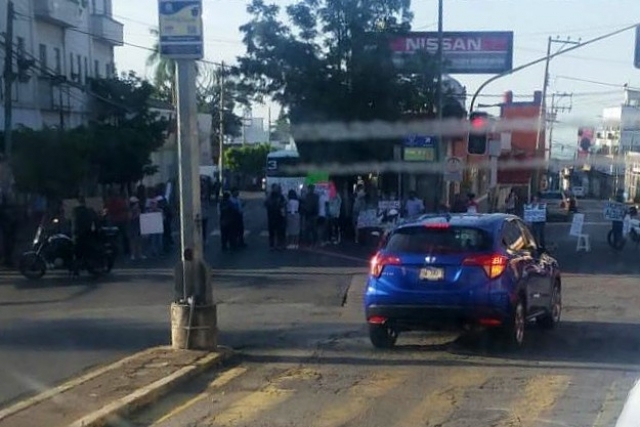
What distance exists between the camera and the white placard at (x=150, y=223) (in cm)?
2633

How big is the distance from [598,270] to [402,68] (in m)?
9.78

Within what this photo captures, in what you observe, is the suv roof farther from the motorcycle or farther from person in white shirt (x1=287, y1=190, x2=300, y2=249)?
person in white shirt (x1=287, y1=190, x2=300, y2=249)

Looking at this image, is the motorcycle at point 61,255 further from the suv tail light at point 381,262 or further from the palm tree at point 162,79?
the palm tree at point 162,79

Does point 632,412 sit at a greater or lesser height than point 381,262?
greater

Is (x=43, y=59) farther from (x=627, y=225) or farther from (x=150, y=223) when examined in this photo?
(x=627, y=225)

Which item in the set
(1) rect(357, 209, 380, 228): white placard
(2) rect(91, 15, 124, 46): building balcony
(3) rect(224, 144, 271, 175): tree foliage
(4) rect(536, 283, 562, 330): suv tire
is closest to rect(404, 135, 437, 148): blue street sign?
(1) rect(357, 209, 380, 228): white placard

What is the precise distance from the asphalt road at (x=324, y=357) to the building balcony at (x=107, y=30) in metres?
25.1

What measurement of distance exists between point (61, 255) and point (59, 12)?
19861 mm

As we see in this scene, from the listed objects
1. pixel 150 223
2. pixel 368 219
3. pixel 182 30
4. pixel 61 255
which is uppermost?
pixel 182 30

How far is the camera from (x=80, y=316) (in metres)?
16.7

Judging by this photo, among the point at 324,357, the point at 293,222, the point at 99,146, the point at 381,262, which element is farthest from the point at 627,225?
the point at 324,357

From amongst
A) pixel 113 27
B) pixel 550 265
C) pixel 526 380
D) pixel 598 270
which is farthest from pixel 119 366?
pixel 113 27

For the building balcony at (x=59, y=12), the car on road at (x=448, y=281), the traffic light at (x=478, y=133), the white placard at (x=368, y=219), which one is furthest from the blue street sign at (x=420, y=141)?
the car on road at (x=448, y=281)

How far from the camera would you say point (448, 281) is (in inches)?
524
